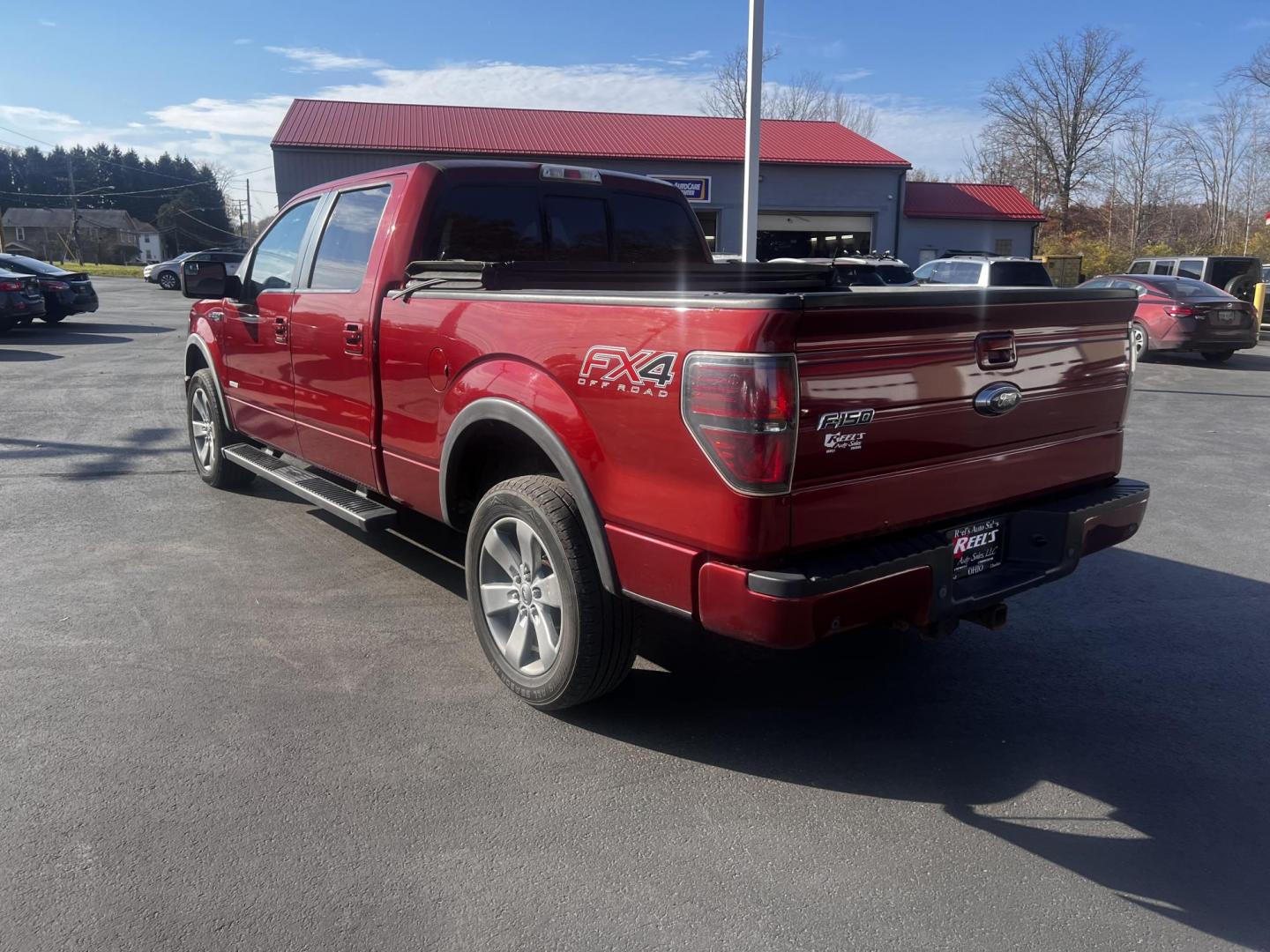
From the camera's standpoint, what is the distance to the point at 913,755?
348cm

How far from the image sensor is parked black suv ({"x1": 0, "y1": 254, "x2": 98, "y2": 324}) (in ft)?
65.7

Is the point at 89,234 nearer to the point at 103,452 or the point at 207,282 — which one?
the point at 103,452

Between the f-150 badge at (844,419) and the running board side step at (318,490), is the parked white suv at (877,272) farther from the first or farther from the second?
the f-150 badge at (844,419)

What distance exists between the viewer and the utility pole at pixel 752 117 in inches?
464

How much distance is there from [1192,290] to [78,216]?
9917 centimetres

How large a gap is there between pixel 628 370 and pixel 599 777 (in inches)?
54.3

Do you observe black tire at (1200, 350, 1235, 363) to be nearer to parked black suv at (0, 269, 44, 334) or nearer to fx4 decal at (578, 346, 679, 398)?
fx4 decal at (578, 346, 679, 398)

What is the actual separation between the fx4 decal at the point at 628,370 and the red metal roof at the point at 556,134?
27362mm

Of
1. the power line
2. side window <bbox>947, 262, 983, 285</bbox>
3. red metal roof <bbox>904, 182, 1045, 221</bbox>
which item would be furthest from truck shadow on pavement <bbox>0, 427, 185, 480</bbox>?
the power line

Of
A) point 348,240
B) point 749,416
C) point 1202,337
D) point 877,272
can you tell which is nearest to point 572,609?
point 749,416

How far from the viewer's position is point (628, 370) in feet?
10.1

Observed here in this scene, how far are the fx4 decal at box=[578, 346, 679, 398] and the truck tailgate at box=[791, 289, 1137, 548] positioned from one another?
43 centimetres

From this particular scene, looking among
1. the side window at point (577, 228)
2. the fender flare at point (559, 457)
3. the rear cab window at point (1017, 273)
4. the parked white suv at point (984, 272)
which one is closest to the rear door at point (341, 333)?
the side window at point (577, 228)

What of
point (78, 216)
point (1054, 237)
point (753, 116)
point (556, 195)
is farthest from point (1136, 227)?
point (78, 216)
